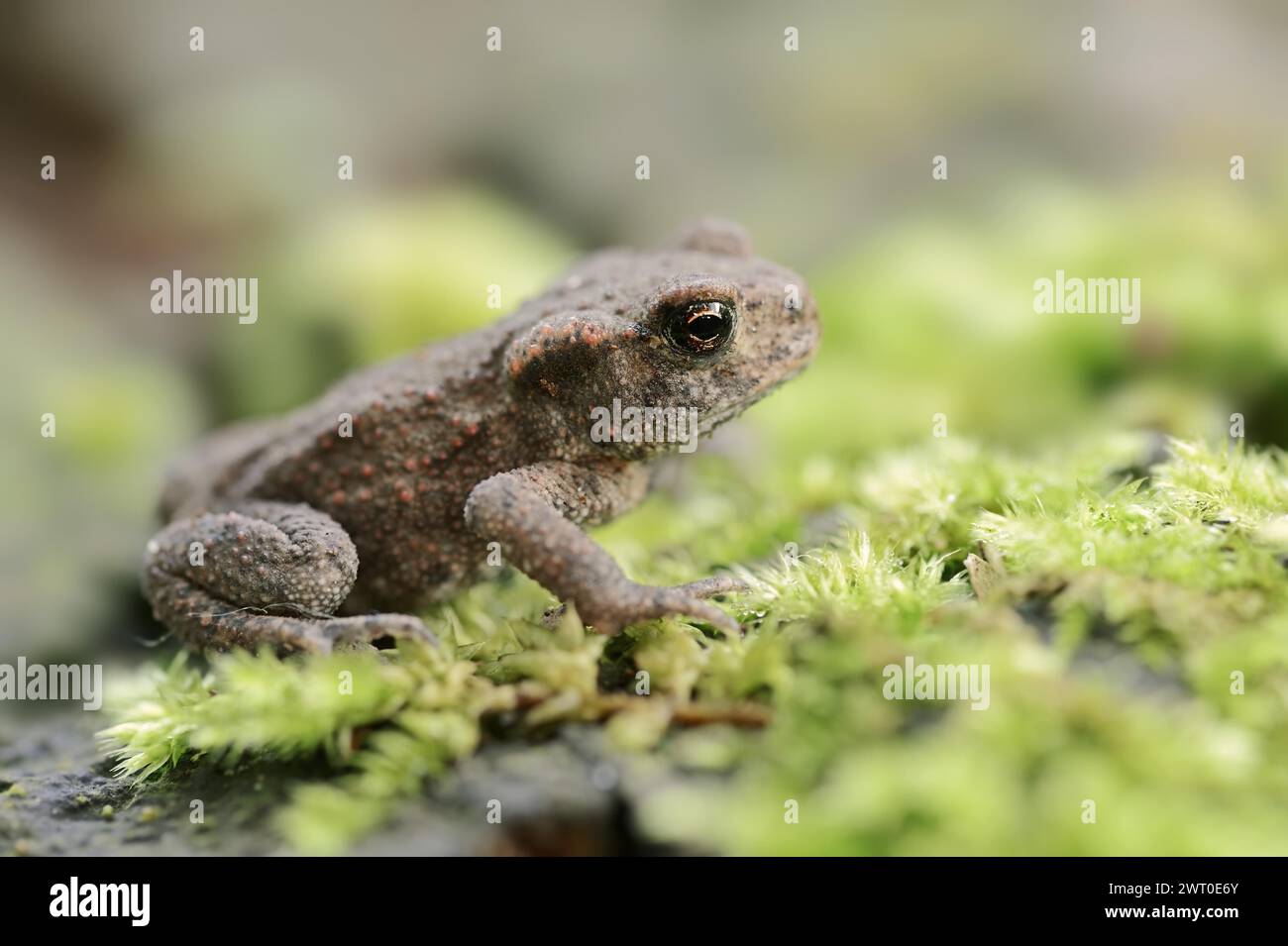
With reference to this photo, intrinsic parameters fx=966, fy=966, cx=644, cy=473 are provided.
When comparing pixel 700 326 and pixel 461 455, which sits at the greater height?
pixel 700 326

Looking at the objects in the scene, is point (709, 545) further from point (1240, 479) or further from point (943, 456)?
point (1240, 479)
